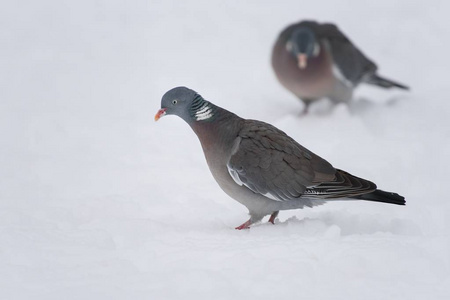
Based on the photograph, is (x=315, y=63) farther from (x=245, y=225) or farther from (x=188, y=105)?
(x=245, y=225)

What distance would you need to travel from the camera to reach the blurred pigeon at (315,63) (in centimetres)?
788

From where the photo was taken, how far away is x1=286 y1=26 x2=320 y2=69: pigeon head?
7.84 meters

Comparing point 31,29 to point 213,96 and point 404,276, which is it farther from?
point 404,276

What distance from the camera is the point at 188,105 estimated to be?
4.80m

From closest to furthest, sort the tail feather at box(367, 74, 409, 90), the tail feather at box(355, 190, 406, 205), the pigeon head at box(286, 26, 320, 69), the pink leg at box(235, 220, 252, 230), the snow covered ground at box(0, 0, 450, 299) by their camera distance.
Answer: the snow covered ground at box(0, 0, 450, 299) < the tail feather at box(355, 190, 406, 205) < the pink leg at box(235, 220, 252, 230) < the pigeon head at box(286, 26, 320, 69) < the tail feather at box(367, 74, 409, 90)

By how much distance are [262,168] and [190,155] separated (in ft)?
6.84

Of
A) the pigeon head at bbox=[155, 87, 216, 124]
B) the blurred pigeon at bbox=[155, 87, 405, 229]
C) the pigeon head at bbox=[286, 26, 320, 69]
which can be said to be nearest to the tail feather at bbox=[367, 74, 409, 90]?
the pigeon head at bbox=[286, 26, 320, 69]

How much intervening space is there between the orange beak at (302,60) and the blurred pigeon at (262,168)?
3190 millimetres

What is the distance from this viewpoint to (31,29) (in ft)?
30.6

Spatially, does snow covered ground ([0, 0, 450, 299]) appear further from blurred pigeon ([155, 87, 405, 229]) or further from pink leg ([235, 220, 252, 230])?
blurred pigeon ([155, 87, 405, 229])

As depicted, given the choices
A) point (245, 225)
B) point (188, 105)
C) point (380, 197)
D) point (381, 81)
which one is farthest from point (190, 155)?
point (381, 81)

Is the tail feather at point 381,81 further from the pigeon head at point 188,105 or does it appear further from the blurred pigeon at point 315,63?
the pigeon head at point 188,105

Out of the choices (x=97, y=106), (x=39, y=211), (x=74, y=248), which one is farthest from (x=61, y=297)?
(x=97, y=106)

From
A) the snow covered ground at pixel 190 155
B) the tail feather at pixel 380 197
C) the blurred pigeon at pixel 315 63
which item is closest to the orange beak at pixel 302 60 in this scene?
the blurred pigeon at pixel 315 63
